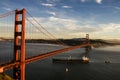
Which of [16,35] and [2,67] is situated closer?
[2,67]

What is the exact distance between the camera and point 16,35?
1089 inches

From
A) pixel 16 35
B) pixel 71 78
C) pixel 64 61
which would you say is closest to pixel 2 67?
pixel 16 35

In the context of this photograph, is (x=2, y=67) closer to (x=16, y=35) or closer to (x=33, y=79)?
(x=16, y=35)

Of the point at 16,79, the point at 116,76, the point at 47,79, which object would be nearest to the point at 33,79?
the point at 47,79

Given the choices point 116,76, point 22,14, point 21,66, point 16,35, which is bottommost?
point 116,76

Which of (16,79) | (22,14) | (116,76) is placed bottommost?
(116,76)

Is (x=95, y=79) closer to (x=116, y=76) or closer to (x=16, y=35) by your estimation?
(x=116, y=76)

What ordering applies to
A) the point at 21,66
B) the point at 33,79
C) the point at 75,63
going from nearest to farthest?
the point at 21,66 < the point at 33,79 < the point at 75,63

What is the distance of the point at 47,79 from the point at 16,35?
23.5 meters

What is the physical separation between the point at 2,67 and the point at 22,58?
3648 millimetres

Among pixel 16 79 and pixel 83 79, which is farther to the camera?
pixel 83 79

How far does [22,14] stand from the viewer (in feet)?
89.6

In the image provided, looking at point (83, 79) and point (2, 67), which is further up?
point (2, 67)

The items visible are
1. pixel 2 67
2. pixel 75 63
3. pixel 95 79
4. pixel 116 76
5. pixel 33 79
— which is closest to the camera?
pixel 2 67
